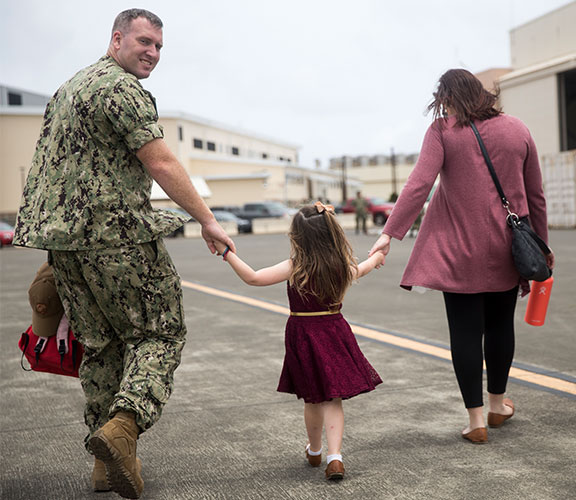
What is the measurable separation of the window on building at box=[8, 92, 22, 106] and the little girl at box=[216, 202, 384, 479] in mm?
69752

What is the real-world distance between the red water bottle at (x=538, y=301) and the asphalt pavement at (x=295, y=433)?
1.64 ft

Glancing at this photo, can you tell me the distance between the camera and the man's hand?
3205 mm

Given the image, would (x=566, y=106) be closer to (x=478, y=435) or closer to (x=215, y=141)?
(x=478, y=435)

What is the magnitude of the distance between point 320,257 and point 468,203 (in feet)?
2.98

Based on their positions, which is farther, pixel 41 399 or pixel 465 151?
pixel 41 399

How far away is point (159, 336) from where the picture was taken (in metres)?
3.06

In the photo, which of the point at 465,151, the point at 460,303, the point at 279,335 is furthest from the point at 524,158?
the point at 279,335

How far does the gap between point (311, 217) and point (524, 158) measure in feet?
3.94

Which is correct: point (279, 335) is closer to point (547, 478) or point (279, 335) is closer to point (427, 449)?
point (427, 449)

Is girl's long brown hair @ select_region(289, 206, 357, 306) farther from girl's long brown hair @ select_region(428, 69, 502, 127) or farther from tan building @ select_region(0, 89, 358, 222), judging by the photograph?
tan building @ select_region(0, 89, 358, 222)

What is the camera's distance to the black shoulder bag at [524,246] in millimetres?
3627

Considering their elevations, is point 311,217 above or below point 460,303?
above

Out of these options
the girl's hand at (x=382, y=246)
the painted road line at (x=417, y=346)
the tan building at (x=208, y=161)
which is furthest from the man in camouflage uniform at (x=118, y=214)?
the tan building at (x=208, y=161)

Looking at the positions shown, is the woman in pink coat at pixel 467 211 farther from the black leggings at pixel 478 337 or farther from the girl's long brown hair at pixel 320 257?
the girl's long brown hair at pixel 320 257
